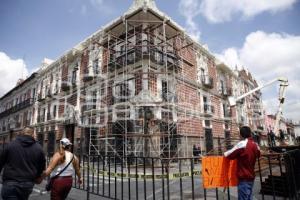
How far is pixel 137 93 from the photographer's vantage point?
14102 millimetres

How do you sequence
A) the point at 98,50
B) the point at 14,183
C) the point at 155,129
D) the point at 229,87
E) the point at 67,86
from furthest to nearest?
the point at 229,87, the point at 67,86, the point at 98,50, the point at 155,129, the point at 14,183

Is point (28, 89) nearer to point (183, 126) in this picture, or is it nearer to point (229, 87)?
point (183, 126)

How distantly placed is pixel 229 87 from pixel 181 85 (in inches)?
417

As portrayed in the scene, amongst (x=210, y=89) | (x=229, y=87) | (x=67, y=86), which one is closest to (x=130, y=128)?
(x=67, y=86)

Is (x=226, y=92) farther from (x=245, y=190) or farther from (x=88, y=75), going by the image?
(x=245, y=190)

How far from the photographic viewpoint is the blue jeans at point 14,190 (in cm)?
302

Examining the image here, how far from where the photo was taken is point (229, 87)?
81.9ft

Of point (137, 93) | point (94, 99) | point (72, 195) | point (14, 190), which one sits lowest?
point (72, 195)

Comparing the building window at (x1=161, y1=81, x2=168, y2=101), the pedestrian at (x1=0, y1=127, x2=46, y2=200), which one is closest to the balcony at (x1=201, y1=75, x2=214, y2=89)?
the building window at (x1=161, y1=81, x2=168, y2=101)

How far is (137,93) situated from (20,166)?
11.1 metres

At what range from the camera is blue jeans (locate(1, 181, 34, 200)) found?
9.89 ft

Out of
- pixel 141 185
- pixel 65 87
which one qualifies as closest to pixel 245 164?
pixel 141 185

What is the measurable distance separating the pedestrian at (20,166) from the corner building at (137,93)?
8332mm

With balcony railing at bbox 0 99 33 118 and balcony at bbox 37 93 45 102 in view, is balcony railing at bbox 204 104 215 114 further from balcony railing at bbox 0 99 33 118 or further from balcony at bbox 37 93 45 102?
balcony railing at bbox 0 99 33 118
